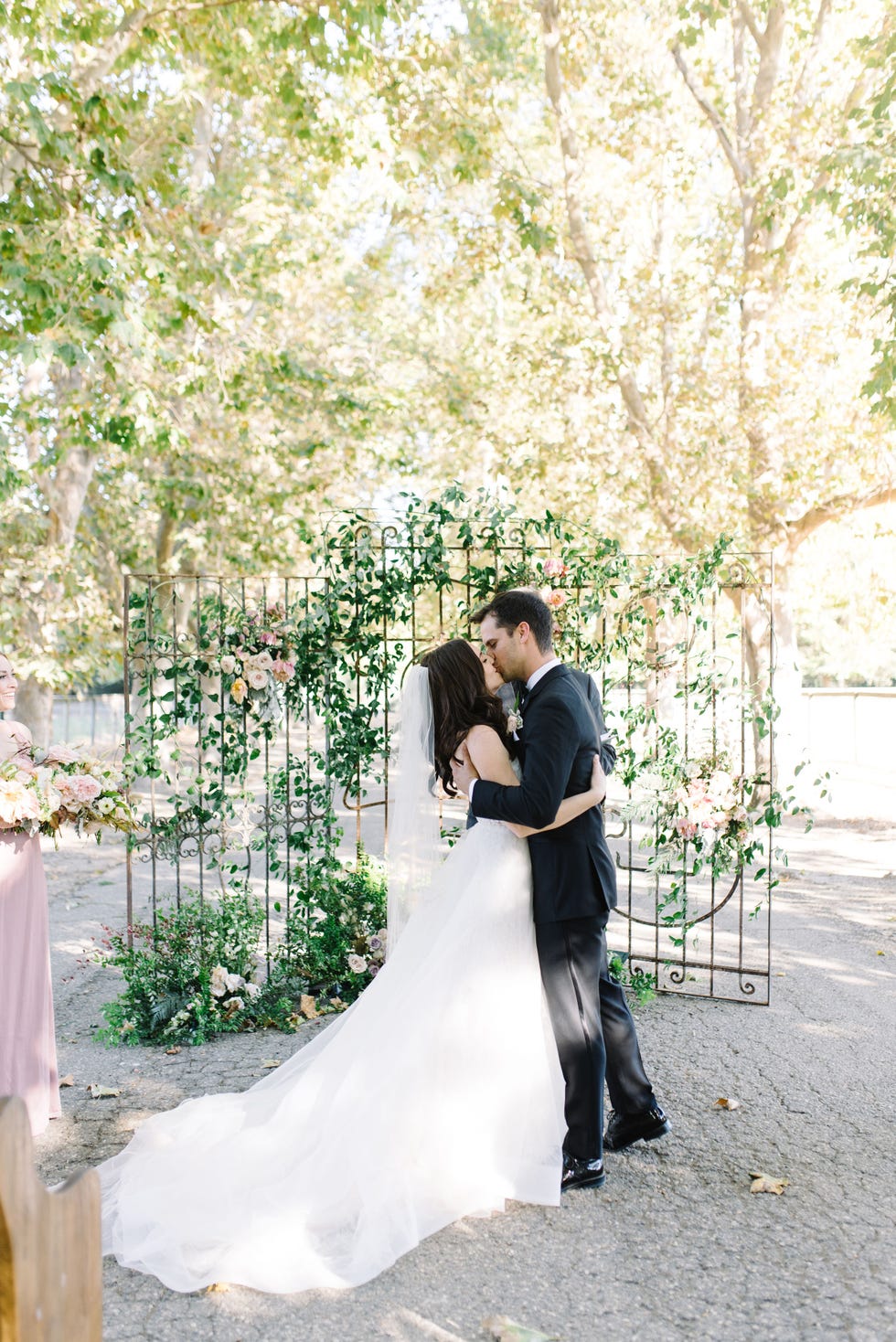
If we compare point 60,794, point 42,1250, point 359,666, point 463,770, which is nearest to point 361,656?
point 359,666

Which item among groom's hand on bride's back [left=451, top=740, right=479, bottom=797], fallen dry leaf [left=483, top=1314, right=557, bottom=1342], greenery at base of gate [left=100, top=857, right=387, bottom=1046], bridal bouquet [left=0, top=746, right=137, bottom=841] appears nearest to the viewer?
fallen dry leaf [left=483, top=1314, right=557, bottom=1342]

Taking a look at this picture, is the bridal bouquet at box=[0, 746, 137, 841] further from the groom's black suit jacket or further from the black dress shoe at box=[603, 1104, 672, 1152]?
the black dress shoe at box=[603, 1104, 672, 1152]

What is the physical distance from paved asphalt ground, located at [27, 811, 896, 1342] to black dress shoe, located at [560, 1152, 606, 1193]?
4 centimetres

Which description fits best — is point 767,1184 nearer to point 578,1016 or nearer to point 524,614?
point 578,1016

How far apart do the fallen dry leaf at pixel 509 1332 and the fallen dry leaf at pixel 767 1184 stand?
1.29 metres

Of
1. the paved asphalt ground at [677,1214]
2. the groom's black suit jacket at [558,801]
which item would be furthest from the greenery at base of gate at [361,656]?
the groom's black suit jacket at [558,801]

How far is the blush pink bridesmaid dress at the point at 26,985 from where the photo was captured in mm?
4512

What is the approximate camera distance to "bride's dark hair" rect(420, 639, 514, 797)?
420 cm

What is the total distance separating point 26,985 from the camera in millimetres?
4609

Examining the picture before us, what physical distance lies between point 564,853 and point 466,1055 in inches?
32.3

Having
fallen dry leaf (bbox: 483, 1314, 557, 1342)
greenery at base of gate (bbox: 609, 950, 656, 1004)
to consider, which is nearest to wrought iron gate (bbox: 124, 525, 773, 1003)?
greenery at base of gate (bbox: 609, 950, 656, 1004)

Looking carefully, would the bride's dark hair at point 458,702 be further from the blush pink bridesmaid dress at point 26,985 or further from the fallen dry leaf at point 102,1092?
the fallen dry leaf at point 102,1092

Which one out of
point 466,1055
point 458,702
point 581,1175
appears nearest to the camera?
point 466,1055

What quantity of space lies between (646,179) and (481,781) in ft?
41.0
